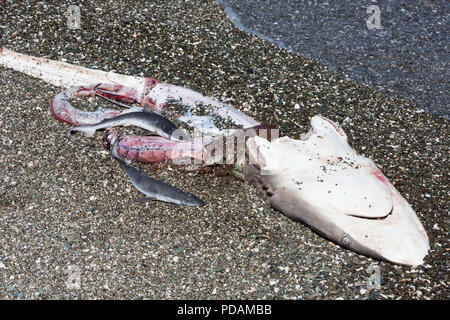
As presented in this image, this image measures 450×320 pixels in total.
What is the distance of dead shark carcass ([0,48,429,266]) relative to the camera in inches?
176

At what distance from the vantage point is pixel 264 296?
4250 millimetres

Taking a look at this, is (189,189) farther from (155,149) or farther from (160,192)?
(155,149)

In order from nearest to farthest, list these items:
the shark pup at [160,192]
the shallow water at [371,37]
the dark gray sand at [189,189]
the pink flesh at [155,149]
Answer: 1. the dark gray sand at [189,189]
2. the shark pup at [160,192]
3. the pink flesh at [155,149]
4. the shallow water at [371,37]

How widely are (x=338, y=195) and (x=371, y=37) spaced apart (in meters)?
3.82

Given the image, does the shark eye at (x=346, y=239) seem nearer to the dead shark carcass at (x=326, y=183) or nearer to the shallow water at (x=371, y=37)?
the dead shark carcass at (x=326, y=183)

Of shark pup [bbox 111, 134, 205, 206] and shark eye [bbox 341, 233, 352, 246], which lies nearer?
shark eye [bbox 341, 233, 352, 246]

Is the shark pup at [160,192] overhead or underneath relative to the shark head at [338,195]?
underneath

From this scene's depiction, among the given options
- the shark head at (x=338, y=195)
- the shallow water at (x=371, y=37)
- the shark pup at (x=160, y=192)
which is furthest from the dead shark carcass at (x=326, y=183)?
the shallow water at (x=371, y=37)

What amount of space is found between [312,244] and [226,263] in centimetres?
72

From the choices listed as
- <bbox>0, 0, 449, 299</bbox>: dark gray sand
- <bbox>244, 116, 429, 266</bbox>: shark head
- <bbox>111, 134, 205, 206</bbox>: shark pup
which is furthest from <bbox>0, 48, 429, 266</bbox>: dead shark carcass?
<bbox>111, 134, 205, 206</bbox>: shark pup

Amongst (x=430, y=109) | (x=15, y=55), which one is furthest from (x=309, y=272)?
(x=15, y=55)

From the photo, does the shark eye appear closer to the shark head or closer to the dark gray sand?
the shark head

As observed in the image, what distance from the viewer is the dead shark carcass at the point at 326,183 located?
14.7 ft

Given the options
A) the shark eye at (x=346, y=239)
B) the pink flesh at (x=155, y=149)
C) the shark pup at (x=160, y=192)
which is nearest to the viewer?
the shark eye at (x=346, y=239)
